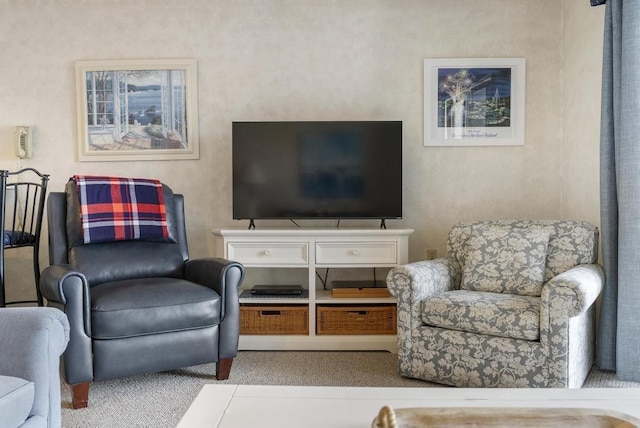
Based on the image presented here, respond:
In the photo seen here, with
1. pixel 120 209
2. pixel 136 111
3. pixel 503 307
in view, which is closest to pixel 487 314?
pixel 503 307

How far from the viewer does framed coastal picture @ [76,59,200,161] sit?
3.68 m

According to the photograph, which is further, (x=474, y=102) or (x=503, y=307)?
(x=474, y=102)

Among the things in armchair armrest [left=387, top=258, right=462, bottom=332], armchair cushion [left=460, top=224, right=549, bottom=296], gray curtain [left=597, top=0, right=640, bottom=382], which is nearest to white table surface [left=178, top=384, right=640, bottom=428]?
armchair armrest [left=387, top=258, right=462, bottom=332]

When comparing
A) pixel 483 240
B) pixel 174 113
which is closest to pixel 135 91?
pixel 174 113

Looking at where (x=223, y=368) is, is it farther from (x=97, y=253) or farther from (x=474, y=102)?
(x=474, y=102)

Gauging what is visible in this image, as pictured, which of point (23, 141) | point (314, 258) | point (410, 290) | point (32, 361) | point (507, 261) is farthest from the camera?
point (23, 141)

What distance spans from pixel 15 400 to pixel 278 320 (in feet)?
6.40

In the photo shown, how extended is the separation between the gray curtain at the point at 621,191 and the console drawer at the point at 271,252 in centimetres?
170

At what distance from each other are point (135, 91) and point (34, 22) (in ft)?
2.76

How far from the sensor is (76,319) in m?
2.35

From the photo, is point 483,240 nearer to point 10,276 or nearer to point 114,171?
point 114,171

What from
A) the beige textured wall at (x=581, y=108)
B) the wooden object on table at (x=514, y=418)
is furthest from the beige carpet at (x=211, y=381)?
the wooden object on table at (x=514, y=418)

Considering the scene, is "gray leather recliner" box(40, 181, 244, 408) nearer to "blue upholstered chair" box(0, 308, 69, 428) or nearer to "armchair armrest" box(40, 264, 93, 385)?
"armchair armrest" box(40, 264, 93, 385)

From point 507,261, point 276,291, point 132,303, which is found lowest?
point 276,291
